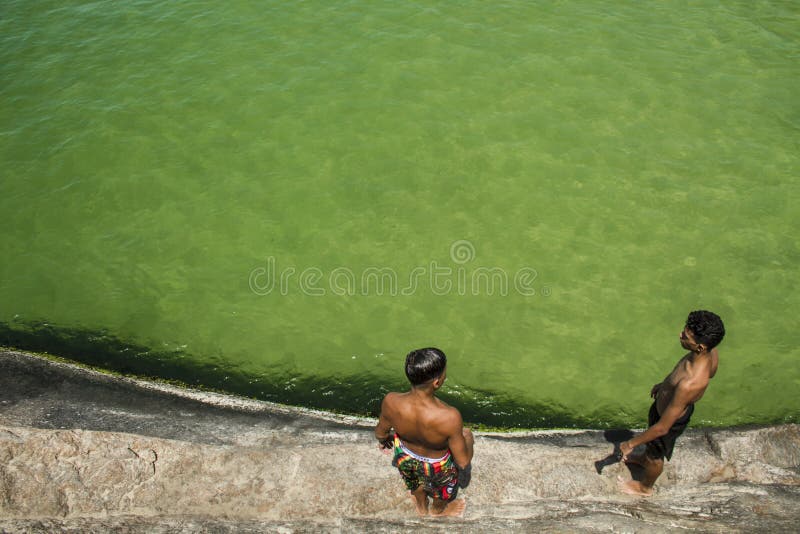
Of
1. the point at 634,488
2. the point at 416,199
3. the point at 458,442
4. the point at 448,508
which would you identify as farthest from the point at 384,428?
the point at 416,199

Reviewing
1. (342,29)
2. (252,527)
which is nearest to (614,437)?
(252,527)

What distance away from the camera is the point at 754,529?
348 cm

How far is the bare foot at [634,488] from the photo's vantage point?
12.8 ft

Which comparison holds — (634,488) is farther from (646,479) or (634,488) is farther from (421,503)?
(421,503)

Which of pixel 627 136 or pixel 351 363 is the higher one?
pixel 627 136

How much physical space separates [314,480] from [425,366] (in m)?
1.43

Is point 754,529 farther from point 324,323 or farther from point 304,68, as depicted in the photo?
point 304,68

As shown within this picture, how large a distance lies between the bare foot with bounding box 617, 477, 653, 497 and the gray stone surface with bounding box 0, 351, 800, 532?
1.9 inches

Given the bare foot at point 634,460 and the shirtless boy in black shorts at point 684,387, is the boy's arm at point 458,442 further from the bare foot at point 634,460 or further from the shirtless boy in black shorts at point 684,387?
the bare foot at point 634,460

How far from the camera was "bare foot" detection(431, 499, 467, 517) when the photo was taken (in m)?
3.66

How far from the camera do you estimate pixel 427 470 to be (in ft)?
10.9

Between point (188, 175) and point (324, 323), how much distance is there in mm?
3062

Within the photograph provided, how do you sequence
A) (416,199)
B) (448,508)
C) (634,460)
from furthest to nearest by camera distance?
(416,199)
(634,460)
(448,508)

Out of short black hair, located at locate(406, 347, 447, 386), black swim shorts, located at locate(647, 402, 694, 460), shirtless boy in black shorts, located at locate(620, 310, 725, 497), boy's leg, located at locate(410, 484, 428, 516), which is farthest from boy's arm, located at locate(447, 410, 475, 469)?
black swim shorts, located at locate(647, 402, 694, 460)
